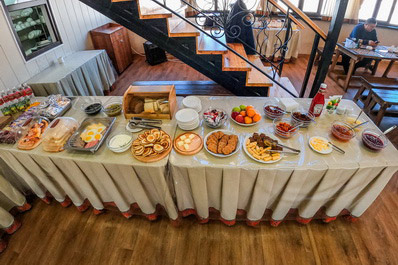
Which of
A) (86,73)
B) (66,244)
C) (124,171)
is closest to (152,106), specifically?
(124,171)

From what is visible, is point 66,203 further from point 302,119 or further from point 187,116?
point 302,119

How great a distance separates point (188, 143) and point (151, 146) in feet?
0.74

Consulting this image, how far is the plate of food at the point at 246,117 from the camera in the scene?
4.65 ft

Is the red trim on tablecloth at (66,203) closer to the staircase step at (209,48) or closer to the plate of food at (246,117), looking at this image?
the plate of food at (246,117)

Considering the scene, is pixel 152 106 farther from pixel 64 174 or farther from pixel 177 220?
pixel 177 220

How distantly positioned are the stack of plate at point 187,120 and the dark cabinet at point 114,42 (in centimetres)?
327

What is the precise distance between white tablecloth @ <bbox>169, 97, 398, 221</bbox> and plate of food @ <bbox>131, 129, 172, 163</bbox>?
0.23ft

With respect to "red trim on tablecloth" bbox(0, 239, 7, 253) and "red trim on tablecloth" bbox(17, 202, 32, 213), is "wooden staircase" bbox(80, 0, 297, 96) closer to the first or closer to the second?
"red trim on tablecloth" bbox(17, 202, 32, 213)

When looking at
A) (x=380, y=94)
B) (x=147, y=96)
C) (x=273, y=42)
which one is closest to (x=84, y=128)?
(x=147, y=96)

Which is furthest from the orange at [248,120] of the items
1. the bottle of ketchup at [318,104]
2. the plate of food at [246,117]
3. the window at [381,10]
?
the window at [381,10]

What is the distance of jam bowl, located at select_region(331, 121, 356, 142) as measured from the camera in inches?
49.7

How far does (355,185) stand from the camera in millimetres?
1262

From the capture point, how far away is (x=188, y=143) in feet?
4.19

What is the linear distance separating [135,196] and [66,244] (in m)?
0.73
